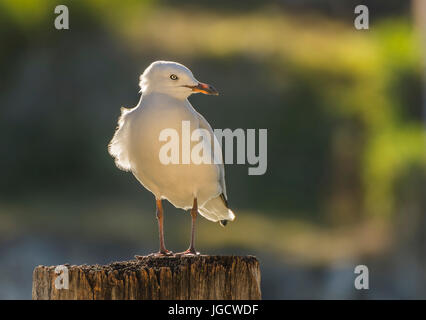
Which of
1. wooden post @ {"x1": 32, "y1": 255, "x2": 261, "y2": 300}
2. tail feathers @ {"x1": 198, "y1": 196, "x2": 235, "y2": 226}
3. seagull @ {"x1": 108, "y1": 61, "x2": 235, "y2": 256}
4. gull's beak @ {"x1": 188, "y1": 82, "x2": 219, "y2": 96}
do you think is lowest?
wooden post @ {"x1": 32, "y1": 255, "x2": 261, "y2": 300}

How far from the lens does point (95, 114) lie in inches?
572

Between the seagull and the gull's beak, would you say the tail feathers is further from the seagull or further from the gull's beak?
the gull's beak

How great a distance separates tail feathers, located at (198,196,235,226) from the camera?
616cm

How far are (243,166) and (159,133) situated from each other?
8147 mm

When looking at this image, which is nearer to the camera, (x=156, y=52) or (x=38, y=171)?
(x=38, y=171)

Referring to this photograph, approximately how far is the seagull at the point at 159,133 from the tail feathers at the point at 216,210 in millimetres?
363

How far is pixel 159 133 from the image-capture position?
537 centimetres

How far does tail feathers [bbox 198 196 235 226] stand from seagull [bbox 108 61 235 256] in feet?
1.19

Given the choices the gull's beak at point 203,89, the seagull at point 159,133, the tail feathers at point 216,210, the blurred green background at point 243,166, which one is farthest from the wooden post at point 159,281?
the blurred green background at point 243,166

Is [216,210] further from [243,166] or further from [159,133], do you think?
[243,166]

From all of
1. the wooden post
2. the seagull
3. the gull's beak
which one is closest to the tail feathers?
the seagull
